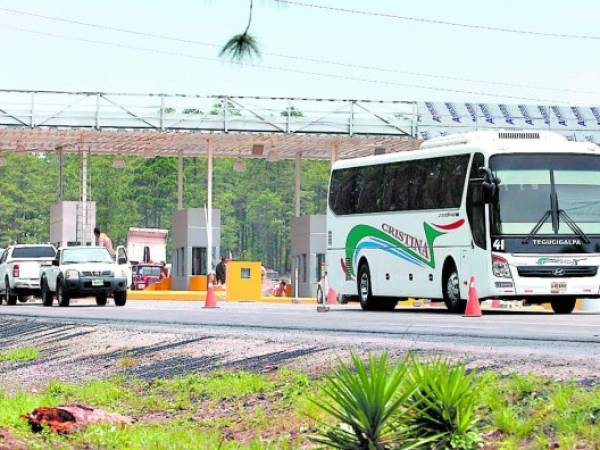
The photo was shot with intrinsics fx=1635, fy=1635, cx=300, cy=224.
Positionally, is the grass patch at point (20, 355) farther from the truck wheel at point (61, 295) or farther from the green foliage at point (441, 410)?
the truck wheel at point (61, 295)

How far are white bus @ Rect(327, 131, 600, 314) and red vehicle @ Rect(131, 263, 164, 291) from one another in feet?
187

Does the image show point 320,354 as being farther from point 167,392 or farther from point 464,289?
point 464,289

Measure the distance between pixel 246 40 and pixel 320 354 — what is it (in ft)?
17.5

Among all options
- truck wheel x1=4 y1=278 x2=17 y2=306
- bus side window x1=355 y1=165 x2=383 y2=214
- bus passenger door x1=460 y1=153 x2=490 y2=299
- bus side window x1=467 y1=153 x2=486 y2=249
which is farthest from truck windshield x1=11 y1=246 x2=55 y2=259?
bus side window x1=467 y1=153 x2=486 y2=249

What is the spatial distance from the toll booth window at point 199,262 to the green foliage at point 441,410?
5794 cm

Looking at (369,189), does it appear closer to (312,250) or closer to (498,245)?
(498,245)

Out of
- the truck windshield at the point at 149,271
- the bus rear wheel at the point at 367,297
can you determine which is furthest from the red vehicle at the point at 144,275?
the bus rear wheel at the point at 367,297

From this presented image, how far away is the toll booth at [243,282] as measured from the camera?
189ft

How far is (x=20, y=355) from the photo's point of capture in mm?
23766

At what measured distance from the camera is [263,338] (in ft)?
72.7

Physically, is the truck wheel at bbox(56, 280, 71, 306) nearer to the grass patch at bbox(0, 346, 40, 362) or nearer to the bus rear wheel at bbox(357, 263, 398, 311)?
the bus rear wheel at bbox(357, 263, 398, 311)

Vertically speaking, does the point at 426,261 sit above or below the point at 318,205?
below

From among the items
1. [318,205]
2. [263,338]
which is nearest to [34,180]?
[318,205]

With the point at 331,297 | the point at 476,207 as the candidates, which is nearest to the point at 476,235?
the point at 476,207
